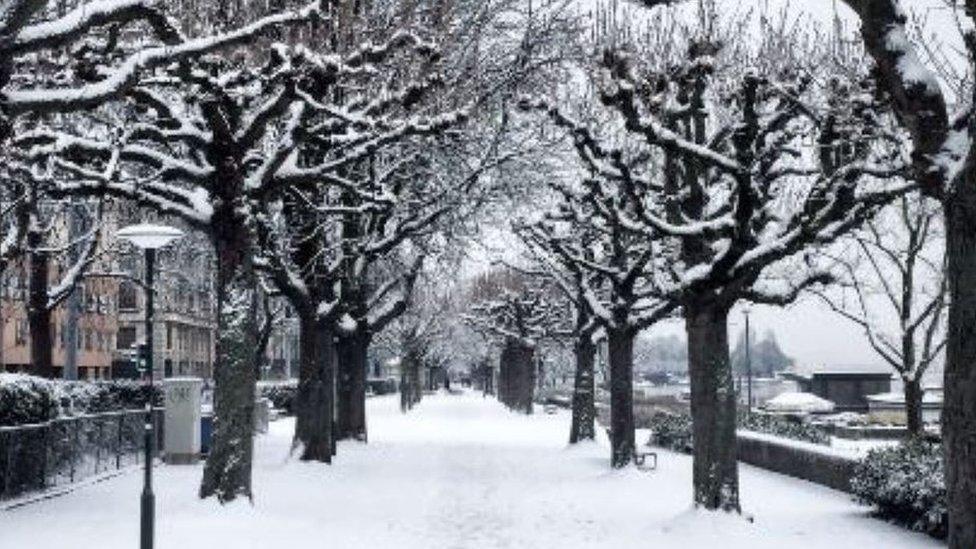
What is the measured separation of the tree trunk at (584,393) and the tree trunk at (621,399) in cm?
564

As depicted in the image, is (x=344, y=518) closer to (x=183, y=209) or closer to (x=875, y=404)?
(x=183, y=209)

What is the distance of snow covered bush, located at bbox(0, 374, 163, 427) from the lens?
18078 millimetres

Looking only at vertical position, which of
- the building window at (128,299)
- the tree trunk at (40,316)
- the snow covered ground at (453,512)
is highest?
the building window at (128,299)

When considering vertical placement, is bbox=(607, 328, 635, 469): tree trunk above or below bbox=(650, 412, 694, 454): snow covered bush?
above

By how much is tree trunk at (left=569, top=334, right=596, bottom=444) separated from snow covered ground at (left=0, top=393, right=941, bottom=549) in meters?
4.51

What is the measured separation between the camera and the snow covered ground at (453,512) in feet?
46.1

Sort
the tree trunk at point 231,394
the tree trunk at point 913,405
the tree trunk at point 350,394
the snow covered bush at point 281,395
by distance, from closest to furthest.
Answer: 1. the tree trunk at point 231,394
2. the tree trunk at point 913,405
3. the tree trunk at point 350,394
4. the snow covered bush at point 281,395

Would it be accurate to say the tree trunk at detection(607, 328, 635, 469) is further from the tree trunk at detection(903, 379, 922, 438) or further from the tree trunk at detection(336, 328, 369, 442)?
the tree trunk at detection(336, 328, 369, 442)

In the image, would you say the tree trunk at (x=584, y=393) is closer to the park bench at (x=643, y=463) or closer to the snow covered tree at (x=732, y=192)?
the park bench at (x=643, y=463)

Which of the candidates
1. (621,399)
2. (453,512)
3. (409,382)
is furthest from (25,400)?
(409,382)

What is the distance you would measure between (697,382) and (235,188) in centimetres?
668

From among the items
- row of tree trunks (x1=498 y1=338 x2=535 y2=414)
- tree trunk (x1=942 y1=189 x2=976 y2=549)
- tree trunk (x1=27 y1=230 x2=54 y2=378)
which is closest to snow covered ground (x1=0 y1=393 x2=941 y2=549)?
tree trunk (x1=27 y1=230 x2=54 y2=378)

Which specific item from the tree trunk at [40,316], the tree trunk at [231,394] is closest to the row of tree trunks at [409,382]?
the tree trunk at [40,316]

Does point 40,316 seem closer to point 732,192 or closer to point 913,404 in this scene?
point 732,192
